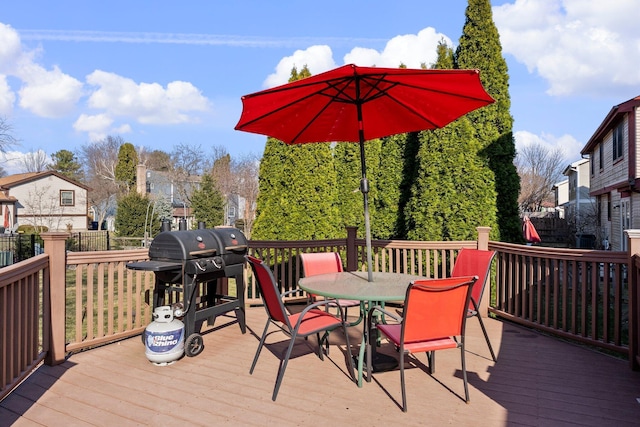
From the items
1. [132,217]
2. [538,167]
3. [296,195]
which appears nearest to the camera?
[296,195]

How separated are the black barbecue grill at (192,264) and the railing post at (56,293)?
21.1 inches

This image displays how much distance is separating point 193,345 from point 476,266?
272cm

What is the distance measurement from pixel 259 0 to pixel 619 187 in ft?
36.2

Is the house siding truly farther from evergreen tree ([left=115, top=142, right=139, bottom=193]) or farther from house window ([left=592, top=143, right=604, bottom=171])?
house window ([left=592, top=143, right=604, bottom=171])

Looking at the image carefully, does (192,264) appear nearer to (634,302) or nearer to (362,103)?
(362,103)

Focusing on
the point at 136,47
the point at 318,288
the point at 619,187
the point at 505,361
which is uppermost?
the point at 136,47

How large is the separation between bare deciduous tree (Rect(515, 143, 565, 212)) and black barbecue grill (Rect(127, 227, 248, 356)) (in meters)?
31.2

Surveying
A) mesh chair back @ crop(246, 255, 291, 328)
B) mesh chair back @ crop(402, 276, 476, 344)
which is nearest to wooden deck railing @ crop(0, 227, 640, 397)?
mesh chair back @ crop(246, 255, 291, 328)

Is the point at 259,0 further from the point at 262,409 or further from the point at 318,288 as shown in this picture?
the point at 262,409

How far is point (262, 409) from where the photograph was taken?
2.66m

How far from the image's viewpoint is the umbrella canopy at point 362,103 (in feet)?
9.82

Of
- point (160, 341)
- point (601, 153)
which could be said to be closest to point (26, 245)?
point (160, 341)

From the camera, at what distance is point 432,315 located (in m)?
2.72

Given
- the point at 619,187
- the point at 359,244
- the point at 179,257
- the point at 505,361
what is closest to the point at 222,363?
the point at 179,257
